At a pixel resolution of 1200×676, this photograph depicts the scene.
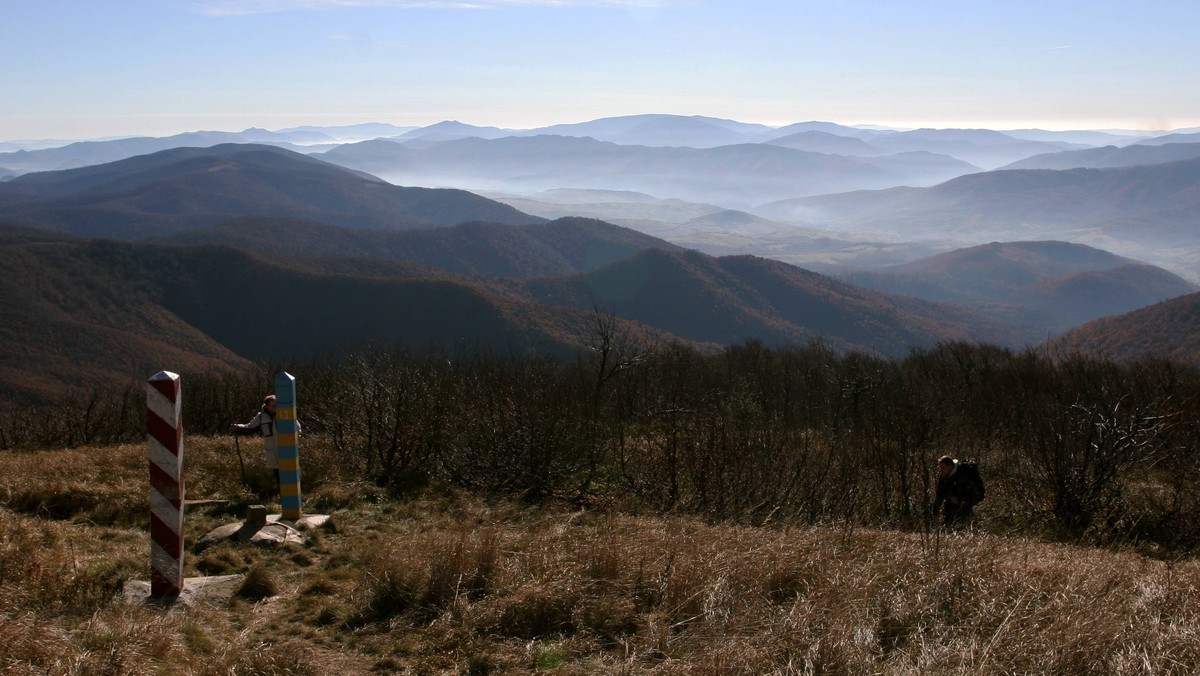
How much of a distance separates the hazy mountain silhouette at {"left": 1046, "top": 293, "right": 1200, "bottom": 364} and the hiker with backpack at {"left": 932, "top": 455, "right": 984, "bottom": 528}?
75.2m

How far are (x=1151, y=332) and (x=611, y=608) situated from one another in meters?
A: 96.3

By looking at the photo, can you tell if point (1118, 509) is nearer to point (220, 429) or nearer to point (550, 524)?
point (550, 524)

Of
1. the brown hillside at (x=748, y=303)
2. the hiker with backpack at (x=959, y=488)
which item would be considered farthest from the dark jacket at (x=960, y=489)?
the brown hillside at (x=748, y=303)

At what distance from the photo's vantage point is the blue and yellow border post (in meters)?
8.56

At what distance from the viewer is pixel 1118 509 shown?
1268cm

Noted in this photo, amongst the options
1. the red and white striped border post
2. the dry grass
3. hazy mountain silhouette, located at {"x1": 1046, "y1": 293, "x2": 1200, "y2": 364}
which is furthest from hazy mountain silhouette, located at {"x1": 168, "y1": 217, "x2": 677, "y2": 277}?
the red and white striped border post

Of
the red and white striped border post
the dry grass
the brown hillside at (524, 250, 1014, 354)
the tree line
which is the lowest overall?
the brown hillside at (524, 250, 1014, 354)

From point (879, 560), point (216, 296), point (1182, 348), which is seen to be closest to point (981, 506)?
point (879, 560)

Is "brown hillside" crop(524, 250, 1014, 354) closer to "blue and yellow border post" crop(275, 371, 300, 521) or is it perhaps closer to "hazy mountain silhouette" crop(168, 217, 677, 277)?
"hazy mountain silhouette" crop(168, 217, 677, 277)

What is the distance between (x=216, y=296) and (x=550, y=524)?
11086 cm

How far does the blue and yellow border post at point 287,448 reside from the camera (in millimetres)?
8562

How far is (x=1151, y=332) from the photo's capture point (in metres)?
83.4

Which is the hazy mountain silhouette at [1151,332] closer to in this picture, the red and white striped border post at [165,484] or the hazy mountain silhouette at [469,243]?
the red and white striped border post at [165,484]

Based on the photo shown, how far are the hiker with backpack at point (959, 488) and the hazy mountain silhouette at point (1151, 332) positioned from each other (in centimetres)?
7520
